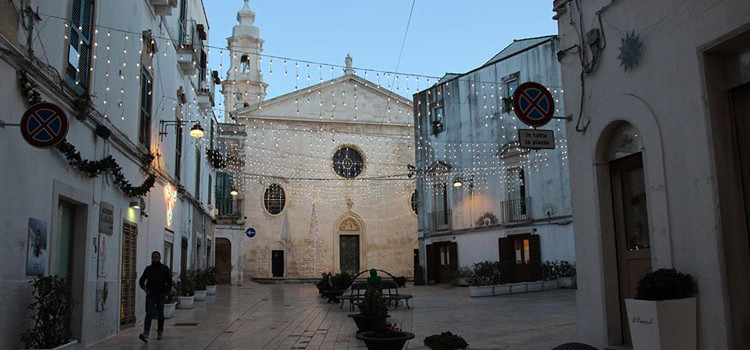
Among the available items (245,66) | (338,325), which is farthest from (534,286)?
(245,66)

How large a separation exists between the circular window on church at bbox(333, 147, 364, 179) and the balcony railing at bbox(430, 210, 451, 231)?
938 cm

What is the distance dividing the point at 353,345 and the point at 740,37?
603 cm

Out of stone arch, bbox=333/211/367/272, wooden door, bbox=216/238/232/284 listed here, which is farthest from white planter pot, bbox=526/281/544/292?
wooden door, bbox=216/238/232/284

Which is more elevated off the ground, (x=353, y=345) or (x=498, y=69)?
(x=498, y=69)

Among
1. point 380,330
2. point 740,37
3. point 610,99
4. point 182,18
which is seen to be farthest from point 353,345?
point 182,18

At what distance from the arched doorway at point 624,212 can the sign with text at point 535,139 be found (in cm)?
69

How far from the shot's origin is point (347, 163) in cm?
3575

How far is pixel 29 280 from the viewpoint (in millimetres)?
6891

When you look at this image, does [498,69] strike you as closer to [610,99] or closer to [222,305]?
[222,305]

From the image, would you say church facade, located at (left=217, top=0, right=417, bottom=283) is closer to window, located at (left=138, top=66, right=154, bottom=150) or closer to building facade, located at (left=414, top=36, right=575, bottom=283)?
building facade, located at (left=414, top=36, right=575, bottom=283)

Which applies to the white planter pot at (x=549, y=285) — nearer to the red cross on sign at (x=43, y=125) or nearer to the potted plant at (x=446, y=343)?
the potted plant at (x=446, y=343)

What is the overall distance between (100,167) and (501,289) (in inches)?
524

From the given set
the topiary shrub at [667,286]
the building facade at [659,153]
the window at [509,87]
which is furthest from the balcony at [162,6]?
the window at [509,87]

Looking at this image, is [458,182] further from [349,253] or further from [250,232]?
[349,253]
